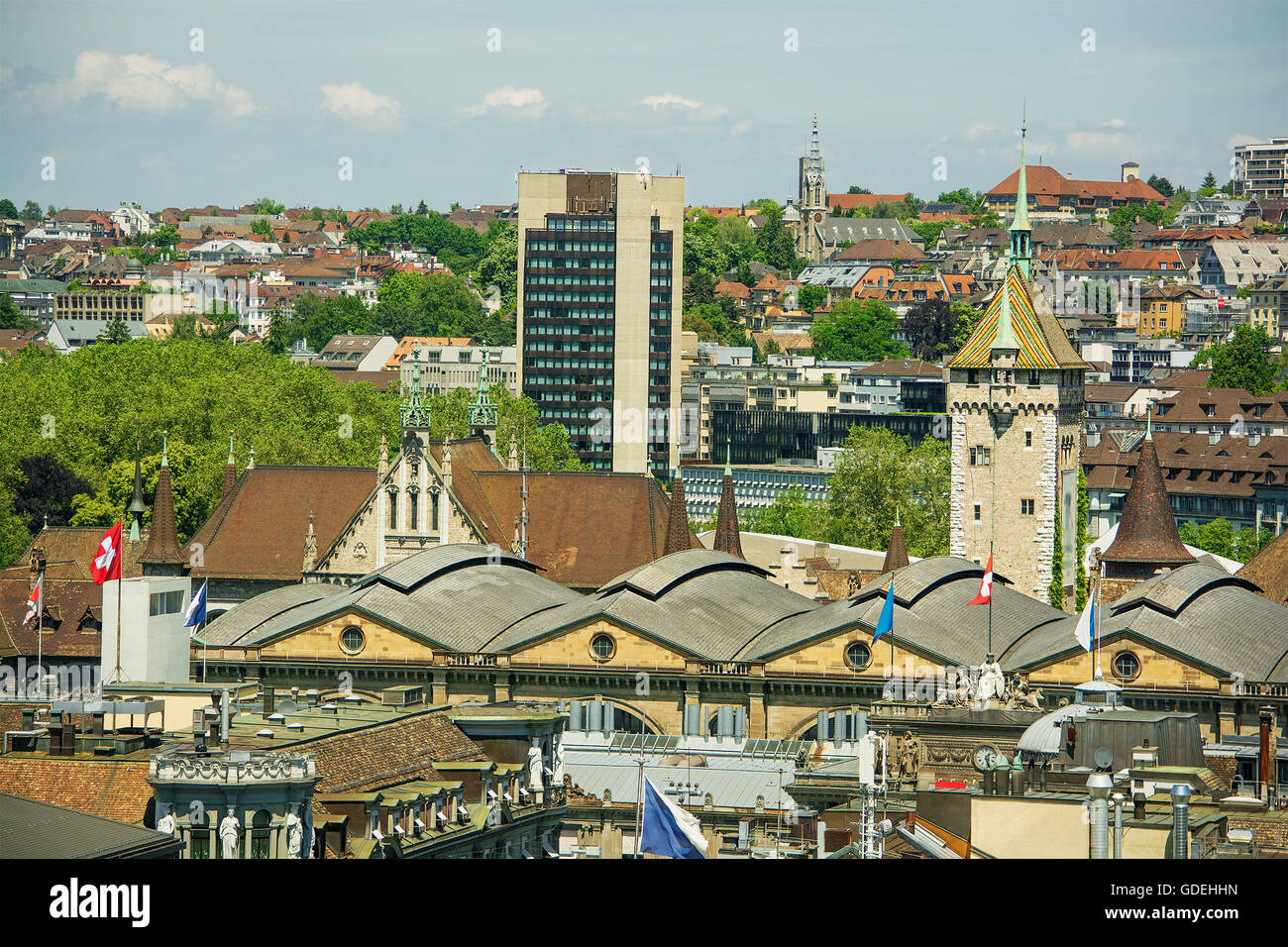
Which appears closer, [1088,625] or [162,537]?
[1088,625]

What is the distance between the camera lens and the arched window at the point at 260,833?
49.3 meters

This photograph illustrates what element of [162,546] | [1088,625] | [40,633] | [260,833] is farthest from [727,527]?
[260,833]

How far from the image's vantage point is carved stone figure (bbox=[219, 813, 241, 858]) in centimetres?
4884

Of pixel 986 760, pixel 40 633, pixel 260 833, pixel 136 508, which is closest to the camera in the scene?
pixel 260 833

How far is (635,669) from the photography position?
8881 cm

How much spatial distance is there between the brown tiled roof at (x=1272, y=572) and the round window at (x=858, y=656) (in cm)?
2325

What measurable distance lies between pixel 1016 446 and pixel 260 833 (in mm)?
78466

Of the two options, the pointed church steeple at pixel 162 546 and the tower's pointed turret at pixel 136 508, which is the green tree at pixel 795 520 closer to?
the tower's pointed turret at pixel 136 508

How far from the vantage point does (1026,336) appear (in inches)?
4941

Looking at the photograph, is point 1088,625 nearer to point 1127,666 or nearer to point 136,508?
point 1127,666

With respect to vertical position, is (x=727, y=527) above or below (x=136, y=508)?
Result: below

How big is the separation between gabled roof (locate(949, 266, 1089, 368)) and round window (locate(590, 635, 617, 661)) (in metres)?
38.9

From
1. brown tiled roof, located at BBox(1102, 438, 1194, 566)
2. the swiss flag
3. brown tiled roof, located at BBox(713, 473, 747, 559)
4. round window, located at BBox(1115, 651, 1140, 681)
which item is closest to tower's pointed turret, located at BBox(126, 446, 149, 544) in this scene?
brown tiled roof, located at BBox(713, 473, 747, 559)
